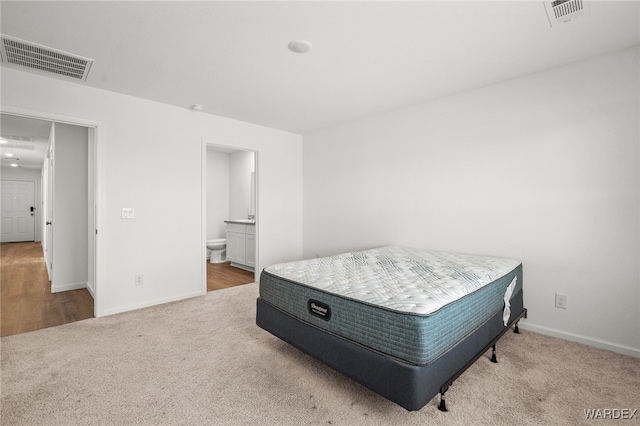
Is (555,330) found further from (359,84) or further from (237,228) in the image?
(237,228)

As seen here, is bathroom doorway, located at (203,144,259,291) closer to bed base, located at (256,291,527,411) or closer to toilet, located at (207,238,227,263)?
toilet, located at (207,238,227,263)

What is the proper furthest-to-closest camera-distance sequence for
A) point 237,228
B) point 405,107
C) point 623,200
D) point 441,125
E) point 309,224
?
point 237,228, point 309,224, point 405,107, point 441,125, point 623,200

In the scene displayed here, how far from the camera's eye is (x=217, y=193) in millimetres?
6621

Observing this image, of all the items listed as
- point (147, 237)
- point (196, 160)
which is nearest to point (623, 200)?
point (196, 160)

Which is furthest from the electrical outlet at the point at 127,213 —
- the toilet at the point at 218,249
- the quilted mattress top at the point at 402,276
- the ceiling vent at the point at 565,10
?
the ceiling vent at the point at 565,10

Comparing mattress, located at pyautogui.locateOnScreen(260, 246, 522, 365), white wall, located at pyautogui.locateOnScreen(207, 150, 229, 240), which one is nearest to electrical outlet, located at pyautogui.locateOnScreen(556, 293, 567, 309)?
mattress, located at pyautogui.locateOnScreen(260, 246, 522, 365)

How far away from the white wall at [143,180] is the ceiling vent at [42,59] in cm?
21

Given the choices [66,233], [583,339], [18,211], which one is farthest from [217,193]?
[18,211]

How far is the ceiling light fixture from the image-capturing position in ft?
7.07

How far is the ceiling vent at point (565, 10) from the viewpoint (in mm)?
1772

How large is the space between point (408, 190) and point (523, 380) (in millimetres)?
2161

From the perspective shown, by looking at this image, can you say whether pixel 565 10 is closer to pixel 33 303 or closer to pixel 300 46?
pixel 300 46

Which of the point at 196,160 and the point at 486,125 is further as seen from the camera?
the point at 196,160

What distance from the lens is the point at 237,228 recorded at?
5.47m
